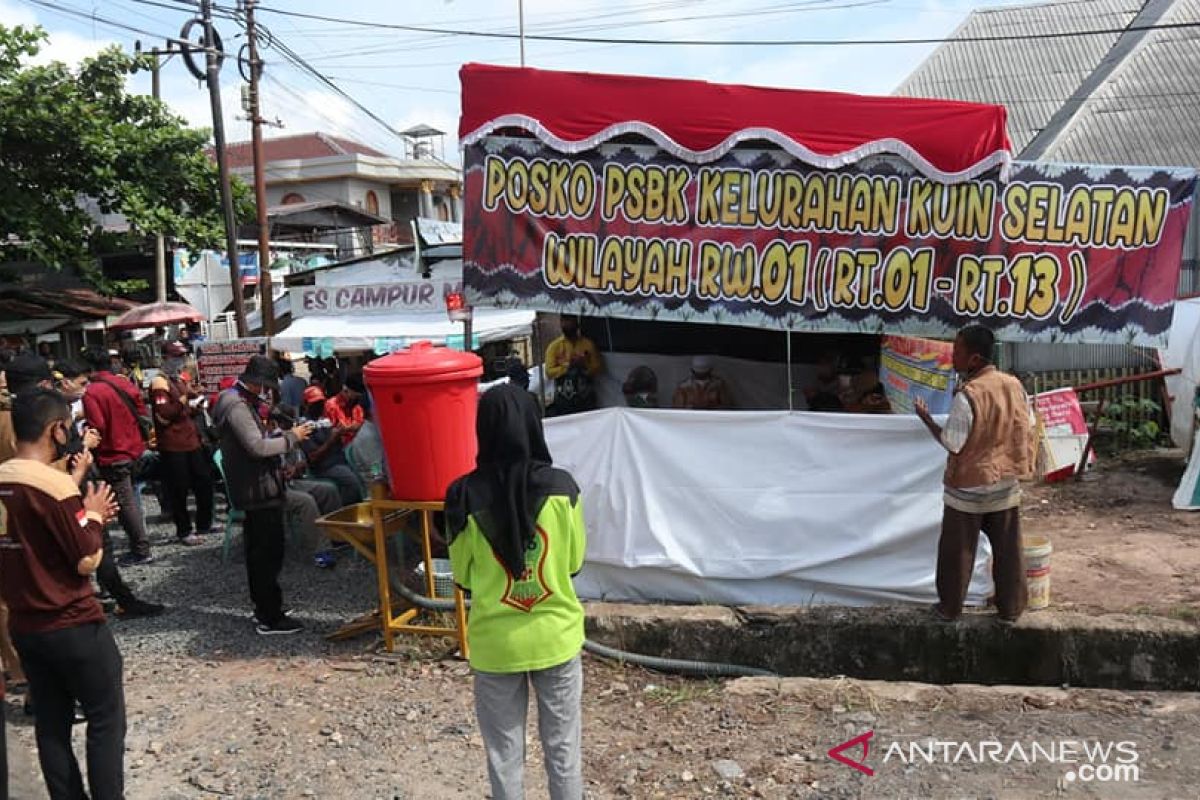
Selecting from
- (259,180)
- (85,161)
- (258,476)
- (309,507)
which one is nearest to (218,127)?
(259,180)

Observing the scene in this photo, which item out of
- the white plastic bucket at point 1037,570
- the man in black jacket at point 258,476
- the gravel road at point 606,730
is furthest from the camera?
the man in black jacket at point 258,476

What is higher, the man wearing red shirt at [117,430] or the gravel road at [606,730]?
the man wearing red shirt at [117,430]

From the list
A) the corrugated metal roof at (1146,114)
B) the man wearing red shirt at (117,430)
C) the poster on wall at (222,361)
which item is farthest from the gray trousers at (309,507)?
the corrugated metal roof at (1146,114)

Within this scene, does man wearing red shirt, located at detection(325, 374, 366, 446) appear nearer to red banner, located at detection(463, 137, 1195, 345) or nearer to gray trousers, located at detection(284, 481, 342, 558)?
gray trousers, located at detection(284, 481, 342, 558)

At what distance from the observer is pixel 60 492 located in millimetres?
3305

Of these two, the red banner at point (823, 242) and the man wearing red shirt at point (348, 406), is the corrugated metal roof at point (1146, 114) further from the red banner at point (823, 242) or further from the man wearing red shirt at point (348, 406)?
the man wearing red shirt at point (348, 406)

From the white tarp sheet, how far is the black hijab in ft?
8.61

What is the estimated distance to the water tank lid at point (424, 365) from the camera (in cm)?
501

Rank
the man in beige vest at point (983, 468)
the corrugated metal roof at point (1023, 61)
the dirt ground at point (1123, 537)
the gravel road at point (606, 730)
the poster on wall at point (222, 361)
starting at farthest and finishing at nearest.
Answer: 1. the corrugated metal roof at point (1023, 61)
2. the poster on wall at point (222, 361)
3. the dirt ground at point (1123, 537)
4. the man in beige vest at point (983, 468)
5. the gravel road at point (606, 730)

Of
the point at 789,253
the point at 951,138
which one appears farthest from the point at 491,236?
the point at 951,138

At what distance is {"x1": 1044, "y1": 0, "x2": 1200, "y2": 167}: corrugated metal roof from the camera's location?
1484 cm

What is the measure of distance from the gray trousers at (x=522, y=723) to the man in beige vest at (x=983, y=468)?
2797 millimetres

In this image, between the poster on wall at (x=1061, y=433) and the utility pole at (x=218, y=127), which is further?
the utility pole at (x=218, y=127)

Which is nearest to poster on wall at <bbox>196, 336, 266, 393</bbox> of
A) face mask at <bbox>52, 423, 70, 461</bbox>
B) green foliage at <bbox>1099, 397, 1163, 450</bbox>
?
face mask at <bbox>52, 423, 70, 461</bbox>
